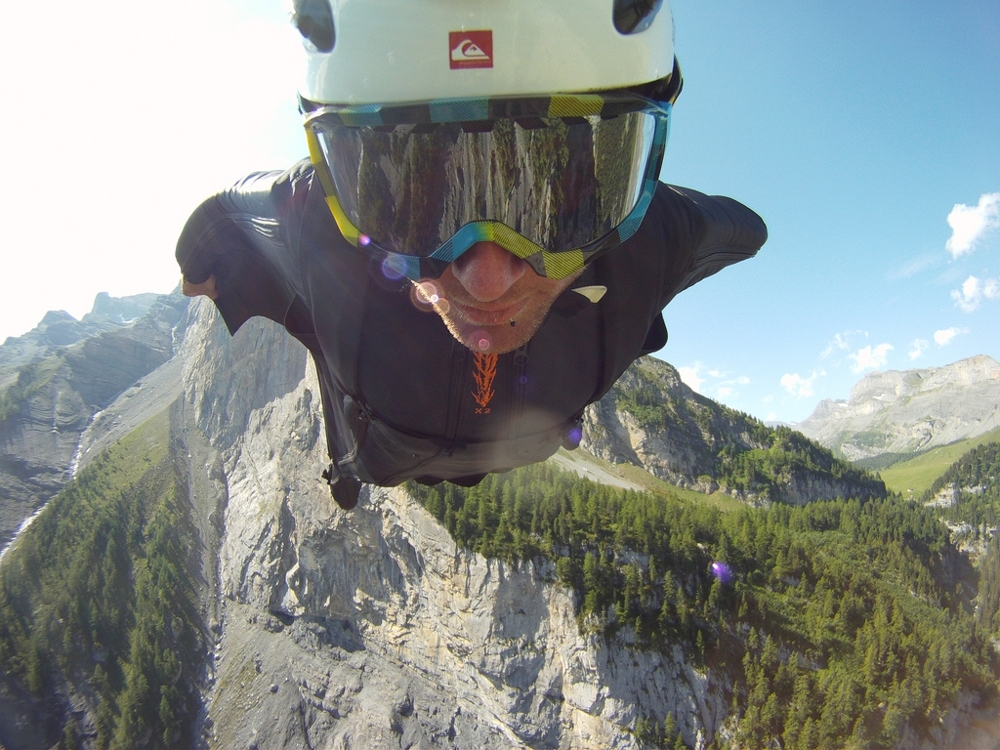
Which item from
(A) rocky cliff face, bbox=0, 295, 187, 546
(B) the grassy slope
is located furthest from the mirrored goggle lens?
(B) the grassy slope

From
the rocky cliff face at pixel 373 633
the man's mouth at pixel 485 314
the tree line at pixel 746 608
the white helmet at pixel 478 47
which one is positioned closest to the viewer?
the white helmet at pixel 478 47

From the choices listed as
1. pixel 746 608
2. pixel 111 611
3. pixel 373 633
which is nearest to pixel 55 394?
pixel 111 611

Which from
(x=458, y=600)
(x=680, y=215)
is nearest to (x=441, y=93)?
(x=680, y=215)

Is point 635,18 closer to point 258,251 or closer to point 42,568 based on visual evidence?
point 258,251

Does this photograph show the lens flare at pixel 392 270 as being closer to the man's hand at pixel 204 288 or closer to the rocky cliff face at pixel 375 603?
the man's hand at pixel 204 288

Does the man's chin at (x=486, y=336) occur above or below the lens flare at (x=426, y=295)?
below

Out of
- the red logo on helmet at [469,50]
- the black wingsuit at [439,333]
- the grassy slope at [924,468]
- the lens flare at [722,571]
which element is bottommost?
the grassy slope at [924,468]

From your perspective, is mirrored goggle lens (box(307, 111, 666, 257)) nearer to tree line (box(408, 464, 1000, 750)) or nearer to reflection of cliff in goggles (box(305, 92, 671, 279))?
reflection of cliff in goggles (box(305, 92, 671, 279))

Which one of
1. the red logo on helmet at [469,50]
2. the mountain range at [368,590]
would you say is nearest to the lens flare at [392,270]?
the red logo on helmet at [469,50]

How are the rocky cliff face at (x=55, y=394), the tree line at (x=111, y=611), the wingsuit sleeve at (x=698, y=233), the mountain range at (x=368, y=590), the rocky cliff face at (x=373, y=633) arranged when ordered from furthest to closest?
the rocky cliff face at (x=55, y=394)
the tree line at (x=111, y=611)
the mountain range at (x=368, y=590)
the rocky cliff face at (x=373, y=633)
the wingsuit sleeve at (x=698, y=233)
